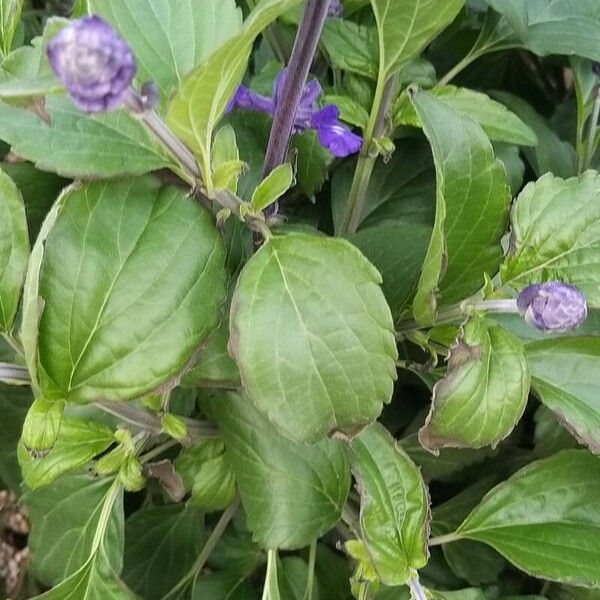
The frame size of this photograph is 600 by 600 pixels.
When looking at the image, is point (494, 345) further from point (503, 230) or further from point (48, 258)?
point (48, 258)

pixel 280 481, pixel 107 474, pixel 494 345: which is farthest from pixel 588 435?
pixel 107 474

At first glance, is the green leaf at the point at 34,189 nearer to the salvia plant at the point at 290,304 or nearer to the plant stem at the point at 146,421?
the salvia plant at the point at 290,304

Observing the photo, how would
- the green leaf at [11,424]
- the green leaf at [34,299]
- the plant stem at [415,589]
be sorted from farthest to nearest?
the green leaf at [11,424], the plant stem at [415,589], the green leaf at [34,299]

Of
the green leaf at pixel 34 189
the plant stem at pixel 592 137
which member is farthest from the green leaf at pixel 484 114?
the green leaf at pixel 34 189

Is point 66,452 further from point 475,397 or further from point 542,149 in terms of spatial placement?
point 542,149

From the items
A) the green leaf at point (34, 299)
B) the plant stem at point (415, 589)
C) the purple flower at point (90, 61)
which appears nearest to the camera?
the purple flower at point (90, 61)

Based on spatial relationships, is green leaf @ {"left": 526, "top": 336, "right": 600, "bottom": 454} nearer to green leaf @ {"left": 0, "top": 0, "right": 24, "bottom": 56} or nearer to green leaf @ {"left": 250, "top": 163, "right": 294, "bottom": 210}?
green leaf @ {"left": 250, "top": 163, "right": 294, "bottom": 210}
